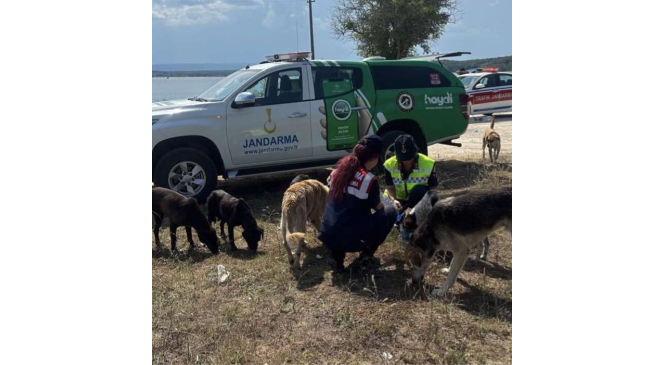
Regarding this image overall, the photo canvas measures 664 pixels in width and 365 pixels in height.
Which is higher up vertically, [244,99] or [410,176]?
[244,99]

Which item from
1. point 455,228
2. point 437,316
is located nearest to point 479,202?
point 455,228

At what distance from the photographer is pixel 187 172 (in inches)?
277

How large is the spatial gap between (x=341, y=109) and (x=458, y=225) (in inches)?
157

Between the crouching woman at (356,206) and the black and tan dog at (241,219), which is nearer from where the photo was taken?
the crouching woman at (356,206)

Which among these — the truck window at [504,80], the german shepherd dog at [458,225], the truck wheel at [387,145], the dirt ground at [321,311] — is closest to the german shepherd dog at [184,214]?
the dirt ground at [321,311]

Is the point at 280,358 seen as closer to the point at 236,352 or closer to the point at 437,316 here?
the point at 236,352

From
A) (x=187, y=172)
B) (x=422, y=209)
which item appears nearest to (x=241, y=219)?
(x=187, y=172)

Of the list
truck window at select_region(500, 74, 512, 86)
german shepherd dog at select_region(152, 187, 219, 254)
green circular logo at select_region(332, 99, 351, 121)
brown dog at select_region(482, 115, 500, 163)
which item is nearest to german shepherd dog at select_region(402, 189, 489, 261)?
german shepherd dog at select_region(152, 187, 219, 254)

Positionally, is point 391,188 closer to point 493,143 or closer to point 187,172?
point 187,172

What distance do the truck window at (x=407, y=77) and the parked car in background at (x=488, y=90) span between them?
1039 cm

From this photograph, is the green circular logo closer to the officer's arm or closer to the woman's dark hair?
the officer's arm

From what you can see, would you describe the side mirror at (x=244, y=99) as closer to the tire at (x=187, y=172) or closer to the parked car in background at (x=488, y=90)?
the tire at (x=187, y=172)

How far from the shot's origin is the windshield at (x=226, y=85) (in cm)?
730

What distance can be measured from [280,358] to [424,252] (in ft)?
5.33
